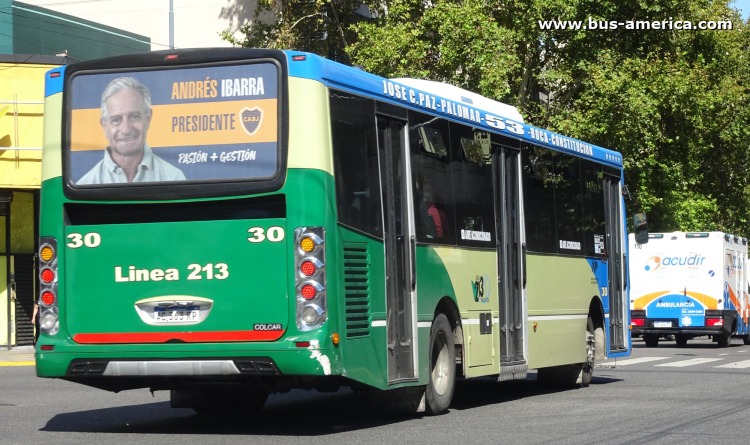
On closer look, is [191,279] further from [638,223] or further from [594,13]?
[594,13]

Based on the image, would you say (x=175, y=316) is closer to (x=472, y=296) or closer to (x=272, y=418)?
(x=272, y=418)

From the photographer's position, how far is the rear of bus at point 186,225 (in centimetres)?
945

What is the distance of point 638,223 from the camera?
57.3 feet

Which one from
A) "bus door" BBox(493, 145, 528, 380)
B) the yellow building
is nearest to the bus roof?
"bus door" BBox(493, 145, 528, 380)

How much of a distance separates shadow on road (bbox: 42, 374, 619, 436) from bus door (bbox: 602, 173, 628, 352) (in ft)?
9.28

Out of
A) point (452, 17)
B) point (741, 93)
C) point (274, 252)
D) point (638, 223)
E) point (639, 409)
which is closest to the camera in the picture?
point (274, 252)

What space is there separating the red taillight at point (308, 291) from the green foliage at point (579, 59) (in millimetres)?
21450

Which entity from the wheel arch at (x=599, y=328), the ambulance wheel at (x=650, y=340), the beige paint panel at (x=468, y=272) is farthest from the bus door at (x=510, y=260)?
the ambulance wheel at (x=650, y=340)

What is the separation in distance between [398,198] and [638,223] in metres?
7.60

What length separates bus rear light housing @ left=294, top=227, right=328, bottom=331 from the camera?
30.7 ft

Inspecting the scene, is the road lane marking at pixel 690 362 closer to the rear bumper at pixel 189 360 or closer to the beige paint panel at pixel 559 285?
the beige paint panel at pixel 559 285

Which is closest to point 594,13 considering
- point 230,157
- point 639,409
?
point 639,409

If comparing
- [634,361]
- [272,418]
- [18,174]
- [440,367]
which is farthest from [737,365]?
[18,174]

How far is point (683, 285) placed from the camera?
30.2m
